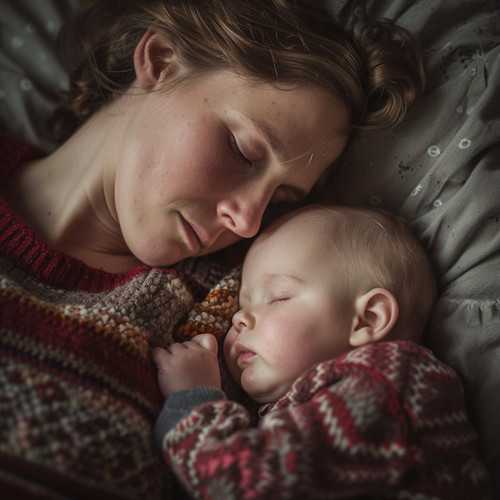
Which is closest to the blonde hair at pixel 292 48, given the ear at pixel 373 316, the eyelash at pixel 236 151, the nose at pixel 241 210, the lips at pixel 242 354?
the eyelash at pixel 236 151

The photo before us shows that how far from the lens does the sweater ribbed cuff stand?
742 millimetres

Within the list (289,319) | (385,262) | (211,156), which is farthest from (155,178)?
(385,262)

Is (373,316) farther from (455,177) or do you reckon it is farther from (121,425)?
(121,425)

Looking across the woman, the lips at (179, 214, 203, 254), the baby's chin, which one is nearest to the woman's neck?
the woman

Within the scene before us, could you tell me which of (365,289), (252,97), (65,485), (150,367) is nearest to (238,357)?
(150,367)

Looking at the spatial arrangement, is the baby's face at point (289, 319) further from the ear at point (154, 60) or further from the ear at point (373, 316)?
the ear at point (154, 60)

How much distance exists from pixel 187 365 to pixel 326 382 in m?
0.26

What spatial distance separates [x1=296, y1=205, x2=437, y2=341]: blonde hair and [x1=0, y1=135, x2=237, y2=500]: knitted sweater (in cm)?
28

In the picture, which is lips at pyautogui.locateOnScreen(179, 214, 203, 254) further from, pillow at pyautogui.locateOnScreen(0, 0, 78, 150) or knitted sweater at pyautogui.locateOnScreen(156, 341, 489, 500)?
pillow at pyautogui.locateOnScreen(0, 0, 78, 150)

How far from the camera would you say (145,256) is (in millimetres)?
1025

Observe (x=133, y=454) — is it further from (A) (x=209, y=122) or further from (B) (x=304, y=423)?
(A) (x=209, y=122)

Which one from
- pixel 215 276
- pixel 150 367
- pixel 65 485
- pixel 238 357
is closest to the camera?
pixel 65 485

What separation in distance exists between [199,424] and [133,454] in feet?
0.35

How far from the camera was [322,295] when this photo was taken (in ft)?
2.93
